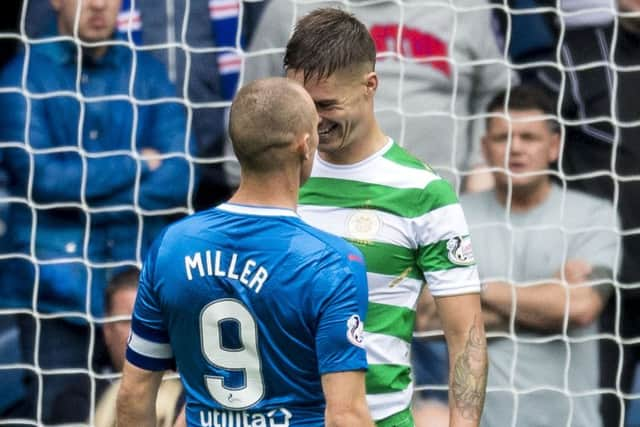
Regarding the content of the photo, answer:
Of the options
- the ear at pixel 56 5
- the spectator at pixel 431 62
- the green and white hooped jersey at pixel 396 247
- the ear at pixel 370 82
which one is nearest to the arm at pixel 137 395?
the green and white hooped jersey at pixel 396 247

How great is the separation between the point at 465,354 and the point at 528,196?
1.47 meters

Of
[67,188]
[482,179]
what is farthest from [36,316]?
[482,179]

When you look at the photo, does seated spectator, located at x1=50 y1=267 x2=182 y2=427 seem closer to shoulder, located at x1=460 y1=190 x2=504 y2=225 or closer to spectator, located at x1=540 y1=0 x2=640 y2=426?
shoulder, located at x1=460 y1=190 x2=504 y2=225

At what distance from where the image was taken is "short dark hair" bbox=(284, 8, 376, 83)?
95.0 inches

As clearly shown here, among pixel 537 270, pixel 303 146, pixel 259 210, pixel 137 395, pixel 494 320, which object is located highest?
pixel 303 146

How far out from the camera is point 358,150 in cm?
252

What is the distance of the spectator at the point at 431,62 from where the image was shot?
12.9ft

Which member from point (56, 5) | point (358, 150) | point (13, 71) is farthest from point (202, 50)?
point (358, 150)

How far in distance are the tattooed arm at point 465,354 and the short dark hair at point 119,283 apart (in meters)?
1.67

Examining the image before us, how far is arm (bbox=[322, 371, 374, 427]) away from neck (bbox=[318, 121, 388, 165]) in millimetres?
635

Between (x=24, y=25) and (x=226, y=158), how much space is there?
80cm

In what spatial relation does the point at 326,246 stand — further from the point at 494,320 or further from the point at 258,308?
the point at 494,320

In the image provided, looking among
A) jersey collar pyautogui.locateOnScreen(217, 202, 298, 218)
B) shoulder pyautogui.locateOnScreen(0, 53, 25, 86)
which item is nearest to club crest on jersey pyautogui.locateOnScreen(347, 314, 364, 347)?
jersey collar pyautogui.locateOnScreen(217, 202, 298, 218)

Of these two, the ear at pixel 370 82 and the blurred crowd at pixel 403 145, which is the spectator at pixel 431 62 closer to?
the blurred crowd at pixel 403 145
